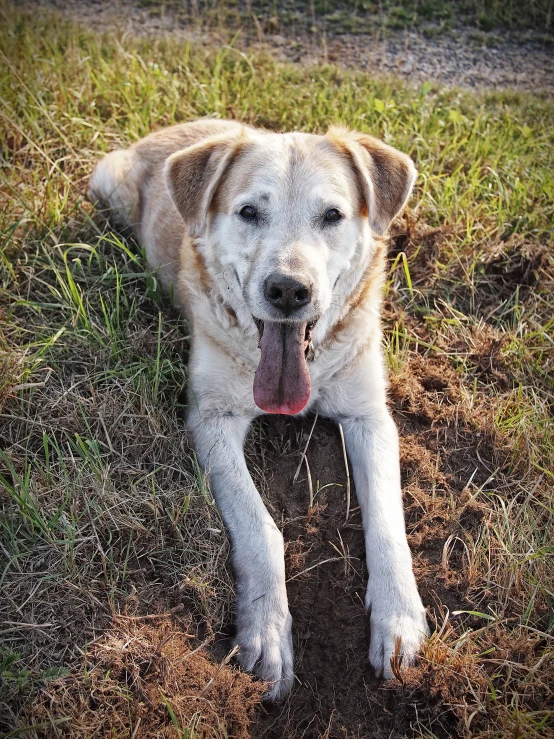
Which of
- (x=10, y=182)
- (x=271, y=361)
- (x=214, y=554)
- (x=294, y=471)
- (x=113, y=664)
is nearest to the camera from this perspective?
(x=113, y=664)

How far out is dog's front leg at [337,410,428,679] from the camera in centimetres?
256

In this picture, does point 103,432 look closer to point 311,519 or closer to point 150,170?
point 311,519

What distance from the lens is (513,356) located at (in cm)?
387

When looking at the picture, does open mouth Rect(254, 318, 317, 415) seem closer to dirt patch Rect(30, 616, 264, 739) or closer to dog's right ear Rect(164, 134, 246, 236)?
dog's right ear Rect(164, 134, 246, 236)

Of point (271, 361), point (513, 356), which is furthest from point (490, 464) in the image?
point (271, 361)

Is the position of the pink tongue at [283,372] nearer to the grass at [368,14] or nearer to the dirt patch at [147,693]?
the dirt patch at [147,693]

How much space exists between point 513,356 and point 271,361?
1.65 m

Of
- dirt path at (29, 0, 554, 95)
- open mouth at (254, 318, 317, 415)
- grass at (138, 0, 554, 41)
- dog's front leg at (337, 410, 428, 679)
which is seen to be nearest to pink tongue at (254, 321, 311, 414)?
open mouth at (254, 318, 317, 415)

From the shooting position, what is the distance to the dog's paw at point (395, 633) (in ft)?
8.21

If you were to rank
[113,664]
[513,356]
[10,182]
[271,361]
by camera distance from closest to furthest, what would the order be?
1. [113,664]
2. [271,361]
3. [513,356]
4. [10,182]

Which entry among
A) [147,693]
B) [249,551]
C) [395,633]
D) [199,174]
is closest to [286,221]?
[199,174]

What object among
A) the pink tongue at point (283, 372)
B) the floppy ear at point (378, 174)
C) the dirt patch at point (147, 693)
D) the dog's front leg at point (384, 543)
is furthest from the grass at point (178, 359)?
the floppy ear at point (378, 174)

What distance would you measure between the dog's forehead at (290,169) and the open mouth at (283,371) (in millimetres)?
639

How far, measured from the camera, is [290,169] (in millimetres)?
3139
